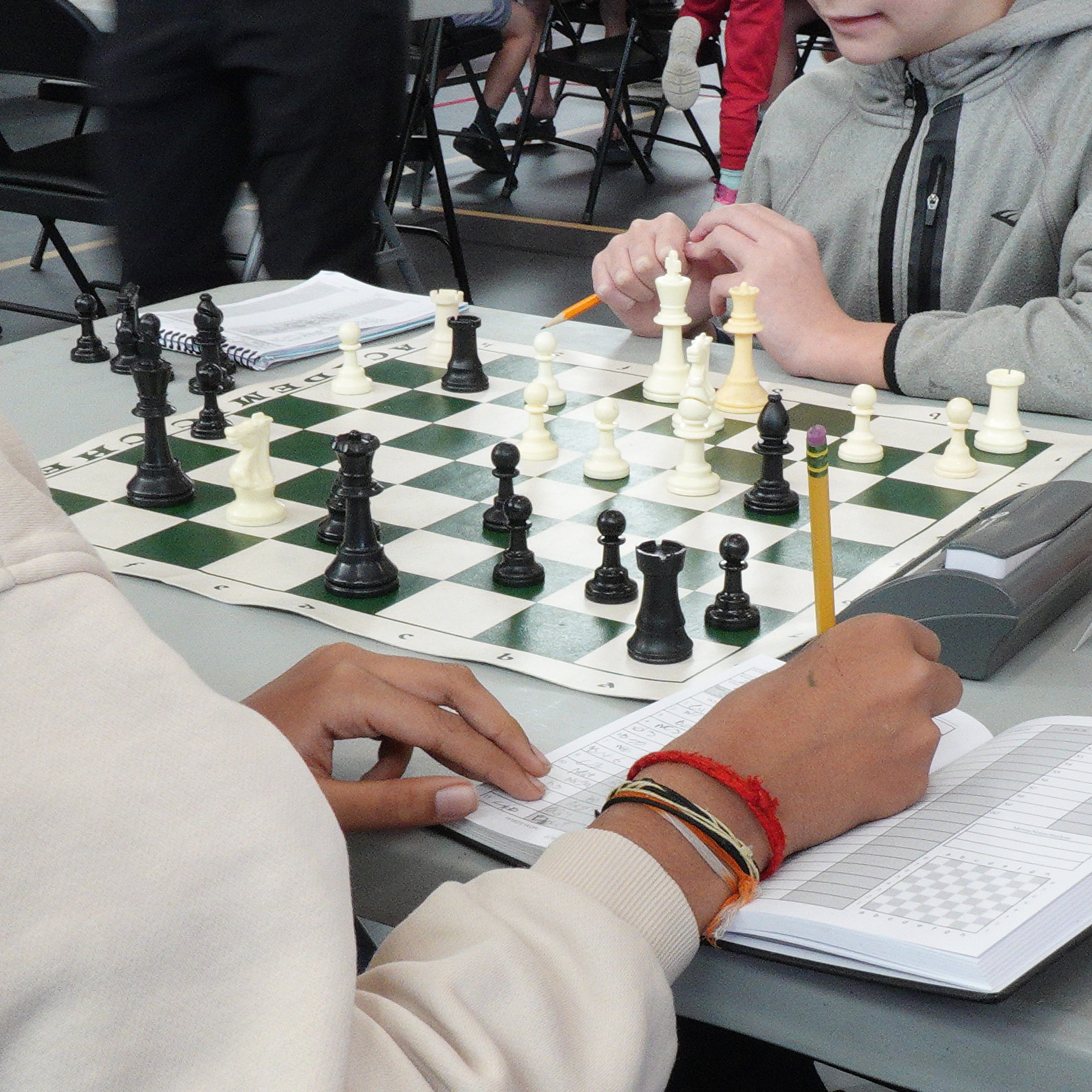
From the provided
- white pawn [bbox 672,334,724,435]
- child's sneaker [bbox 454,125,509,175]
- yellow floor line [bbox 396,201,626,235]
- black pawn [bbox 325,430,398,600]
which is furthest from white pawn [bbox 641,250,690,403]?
child's sneaker [bbox 454,125,509,175]

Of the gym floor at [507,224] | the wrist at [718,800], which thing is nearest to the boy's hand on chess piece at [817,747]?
the wrist at [718,800]

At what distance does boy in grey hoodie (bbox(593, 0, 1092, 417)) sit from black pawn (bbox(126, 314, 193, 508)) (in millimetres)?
687

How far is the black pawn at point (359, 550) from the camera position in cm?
120

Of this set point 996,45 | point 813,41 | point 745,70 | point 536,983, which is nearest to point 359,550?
point 536,983

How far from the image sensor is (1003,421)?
1492 millimetres

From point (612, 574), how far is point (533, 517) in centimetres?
19

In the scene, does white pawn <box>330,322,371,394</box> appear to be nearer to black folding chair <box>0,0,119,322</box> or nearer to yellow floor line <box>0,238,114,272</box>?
black folding chair <box>0,0,119,322</box>

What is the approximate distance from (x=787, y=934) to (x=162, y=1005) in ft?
1.10

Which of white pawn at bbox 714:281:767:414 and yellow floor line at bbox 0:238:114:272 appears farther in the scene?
yellow floor line at bbox 0:238:114:272

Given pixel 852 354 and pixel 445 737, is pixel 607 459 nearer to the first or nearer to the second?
pixel 852 354

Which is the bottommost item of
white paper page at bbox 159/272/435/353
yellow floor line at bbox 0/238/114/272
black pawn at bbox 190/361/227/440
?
yellow floor line at bbox 0/238/114/272

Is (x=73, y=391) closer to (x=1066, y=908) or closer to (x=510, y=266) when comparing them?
(x=1066, y=908)

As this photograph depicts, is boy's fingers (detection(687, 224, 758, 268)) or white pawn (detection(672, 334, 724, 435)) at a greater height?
boy's fingers (detection(687, 224, 758, 268))

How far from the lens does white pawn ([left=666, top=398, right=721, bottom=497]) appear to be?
4.54 ft
